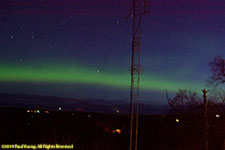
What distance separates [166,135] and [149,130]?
27.5 feet

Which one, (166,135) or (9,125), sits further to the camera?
(9,125)

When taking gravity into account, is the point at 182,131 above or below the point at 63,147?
above

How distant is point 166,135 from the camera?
45.1m

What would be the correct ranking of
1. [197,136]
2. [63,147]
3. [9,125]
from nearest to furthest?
1. [63,147]
2. [197,136]
3. [9,125]

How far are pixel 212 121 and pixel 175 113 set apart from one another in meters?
4.28

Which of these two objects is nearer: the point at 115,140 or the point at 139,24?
the point at 139,24

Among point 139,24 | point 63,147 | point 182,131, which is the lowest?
point 63,147

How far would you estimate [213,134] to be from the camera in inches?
1374

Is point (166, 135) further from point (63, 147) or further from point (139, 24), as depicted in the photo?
point (139, 24)

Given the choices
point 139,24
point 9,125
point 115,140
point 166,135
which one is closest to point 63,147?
point 139,24

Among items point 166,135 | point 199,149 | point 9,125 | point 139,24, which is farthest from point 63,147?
point 9,125

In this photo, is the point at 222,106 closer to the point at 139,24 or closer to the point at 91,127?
the point at 139,24

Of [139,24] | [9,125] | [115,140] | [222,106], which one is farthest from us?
[9,125]

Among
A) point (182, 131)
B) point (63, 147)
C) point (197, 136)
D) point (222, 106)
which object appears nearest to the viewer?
point (63, 147)
